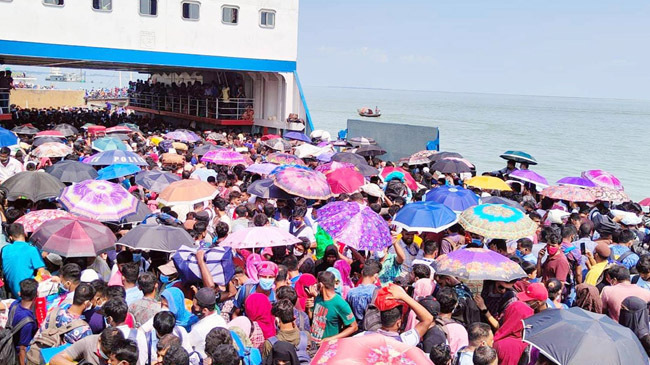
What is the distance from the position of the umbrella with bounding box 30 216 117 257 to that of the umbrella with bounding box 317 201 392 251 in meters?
2.38

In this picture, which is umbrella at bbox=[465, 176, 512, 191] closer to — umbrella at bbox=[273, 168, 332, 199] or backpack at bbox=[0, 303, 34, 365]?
umbrella at bbox=[273, 168, 332, 199]

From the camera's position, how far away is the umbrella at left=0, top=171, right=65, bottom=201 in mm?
8438

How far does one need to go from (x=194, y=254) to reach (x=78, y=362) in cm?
170

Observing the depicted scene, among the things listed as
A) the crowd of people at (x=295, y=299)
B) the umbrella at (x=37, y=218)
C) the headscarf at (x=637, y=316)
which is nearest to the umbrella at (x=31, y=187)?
the crowd of people at (x=295, y=299)

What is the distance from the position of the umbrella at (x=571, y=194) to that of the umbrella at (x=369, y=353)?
7123 millimetres

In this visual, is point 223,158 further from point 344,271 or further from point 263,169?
point 344,271

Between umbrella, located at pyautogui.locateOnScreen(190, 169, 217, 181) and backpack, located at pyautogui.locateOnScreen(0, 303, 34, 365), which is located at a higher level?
umbrella, located at pyautogui.locateOnScreen(190, 169, 217, 181)

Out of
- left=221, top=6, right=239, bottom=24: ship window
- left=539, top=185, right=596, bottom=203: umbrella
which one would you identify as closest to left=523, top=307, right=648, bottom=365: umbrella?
left=539, top=185, right=596, bottom=203: umbrella

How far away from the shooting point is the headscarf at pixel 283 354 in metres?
4.45

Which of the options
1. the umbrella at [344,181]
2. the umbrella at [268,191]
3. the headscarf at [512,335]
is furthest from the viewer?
the umbrella at [344,181]

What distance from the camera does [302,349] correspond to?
484cm

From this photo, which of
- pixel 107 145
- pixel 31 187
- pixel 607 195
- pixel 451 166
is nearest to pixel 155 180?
pixel 31 187

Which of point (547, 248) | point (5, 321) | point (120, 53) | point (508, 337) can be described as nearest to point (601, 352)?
point (508, 337)

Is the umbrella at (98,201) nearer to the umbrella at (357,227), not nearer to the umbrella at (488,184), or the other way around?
the umbrella at (357,227)
